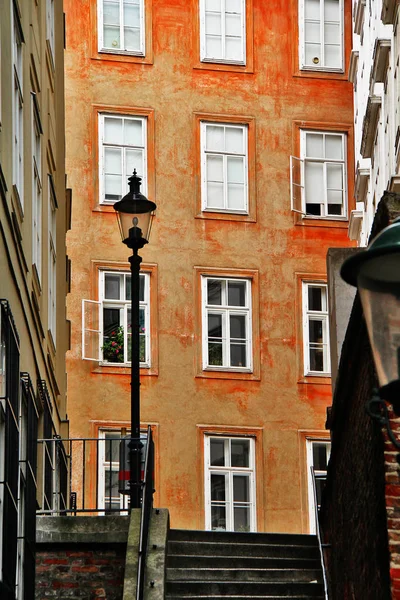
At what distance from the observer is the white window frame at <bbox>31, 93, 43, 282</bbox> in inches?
699

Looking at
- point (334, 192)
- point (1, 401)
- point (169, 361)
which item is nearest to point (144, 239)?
point (1, 401)

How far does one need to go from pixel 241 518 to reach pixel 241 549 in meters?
13.6

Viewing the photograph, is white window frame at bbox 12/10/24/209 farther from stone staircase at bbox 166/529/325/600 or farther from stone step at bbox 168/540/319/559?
stone step at bbox 168/540/319/559

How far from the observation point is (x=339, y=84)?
119 feet

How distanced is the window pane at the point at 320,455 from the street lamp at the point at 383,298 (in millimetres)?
27897

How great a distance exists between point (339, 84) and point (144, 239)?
677 inches

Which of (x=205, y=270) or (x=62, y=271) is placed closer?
(x=62, y=271)

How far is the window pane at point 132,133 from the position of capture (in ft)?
114

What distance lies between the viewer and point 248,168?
3538cm

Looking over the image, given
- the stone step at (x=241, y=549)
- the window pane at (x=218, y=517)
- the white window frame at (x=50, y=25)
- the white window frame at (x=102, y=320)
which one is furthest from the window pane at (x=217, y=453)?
the stone step at (x=241, y=549)

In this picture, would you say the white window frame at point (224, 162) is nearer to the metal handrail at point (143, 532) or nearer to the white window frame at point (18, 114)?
the metal handrail at point (143, 532)

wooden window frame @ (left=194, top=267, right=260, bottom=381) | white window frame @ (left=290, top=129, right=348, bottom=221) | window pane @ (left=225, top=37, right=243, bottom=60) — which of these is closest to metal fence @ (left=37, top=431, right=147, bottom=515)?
wooden window frame @ (left=194, top=267, right=260, bottom=381)

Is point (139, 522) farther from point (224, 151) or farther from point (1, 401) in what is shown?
point (224, 151)

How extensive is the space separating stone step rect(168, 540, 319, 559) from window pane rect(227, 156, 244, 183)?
16.5 m
